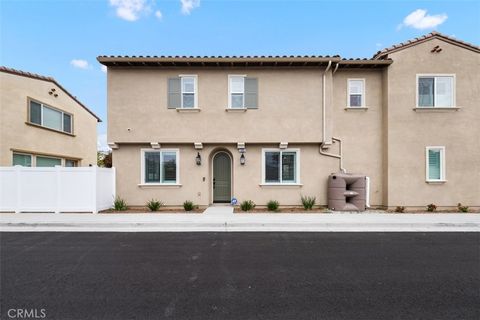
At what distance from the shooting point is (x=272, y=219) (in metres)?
8.34

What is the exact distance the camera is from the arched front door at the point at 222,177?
438 inches

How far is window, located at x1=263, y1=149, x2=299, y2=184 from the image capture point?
1085cm

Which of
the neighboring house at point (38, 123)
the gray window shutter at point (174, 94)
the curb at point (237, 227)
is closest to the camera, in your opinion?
the curb at point (237, 227)

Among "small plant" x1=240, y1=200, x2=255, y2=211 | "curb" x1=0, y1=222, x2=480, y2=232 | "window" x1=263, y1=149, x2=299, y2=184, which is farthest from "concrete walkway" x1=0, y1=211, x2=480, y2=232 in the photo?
"window" x1=263, y1=149, x2=299, y2=184

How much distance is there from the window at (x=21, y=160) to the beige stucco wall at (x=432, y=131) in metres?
18.0

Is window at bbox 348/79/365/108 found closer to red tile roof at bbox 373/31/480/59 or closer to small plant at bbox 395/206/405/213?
red tile roof at bbox 373/31/480/59

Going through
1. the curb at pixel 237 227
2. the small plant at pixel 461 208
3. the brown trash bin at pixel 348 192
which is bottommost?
the curb at pixel 237 227

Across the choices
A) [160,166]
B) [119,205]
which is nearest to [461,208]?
[160,166]

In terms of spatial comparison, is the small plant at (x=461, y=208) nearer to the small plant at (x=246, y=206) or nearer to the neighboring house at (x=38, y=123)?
the small plant at (x=246, y=206)

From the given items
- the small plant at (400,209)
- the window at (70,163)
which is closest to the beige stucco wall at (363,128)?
the small plant at (400,209)
